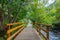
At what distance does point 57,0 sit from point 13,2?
1342 inches

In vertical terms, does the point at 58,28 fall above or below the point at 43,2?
below

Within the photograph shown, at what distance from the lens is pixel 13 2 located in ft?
56.2

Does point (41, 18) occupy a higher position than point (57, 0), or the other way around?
point (57, 0)

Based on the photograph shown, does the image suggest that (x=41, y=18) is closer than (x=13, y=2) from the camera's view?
No

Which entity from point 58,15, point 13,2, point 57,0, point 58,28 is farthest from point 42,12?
point 13,2

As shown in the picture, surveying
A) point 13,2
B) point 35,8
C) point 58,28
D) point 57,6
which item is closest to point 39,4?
point 35,8

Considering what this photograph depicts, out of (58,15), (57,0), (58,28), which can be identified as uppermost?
(57,0)

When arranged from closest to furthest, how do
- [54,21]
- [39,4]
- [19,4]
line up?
[19,4] → [39,4] → [54,21]

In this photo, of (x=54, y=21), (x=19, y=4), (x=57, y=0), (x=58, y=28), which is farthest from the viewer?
(x=57, y=0)

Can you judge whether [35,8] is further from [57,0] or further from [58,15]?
[57,0]

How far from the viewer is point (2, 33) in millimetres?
17094

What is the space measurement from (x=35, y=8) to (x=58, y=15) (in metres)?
12.4

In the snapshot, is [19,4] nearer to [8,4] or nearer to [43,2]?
[8,4]

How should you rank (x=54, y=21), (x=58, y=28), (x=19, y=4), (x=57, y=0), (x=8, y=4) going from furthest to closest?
1. (x=57, y=0)
2. (x=54, y=21)
3. (x=58, y=28)
4. (x=19, y=4)
5. (x=8, y=4)
